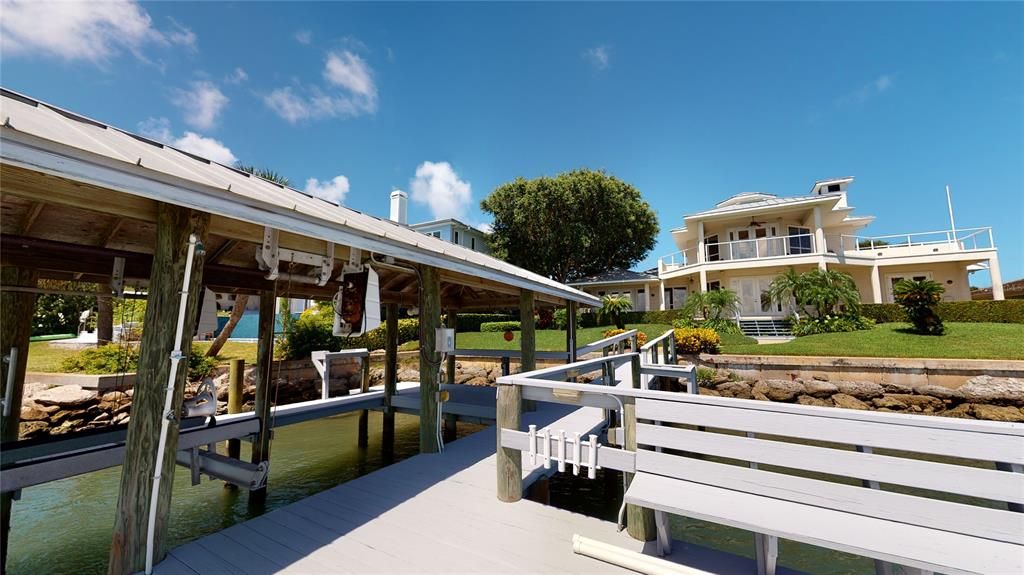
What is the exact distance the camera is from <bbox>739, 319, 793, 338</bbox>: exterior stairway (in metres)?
19.1

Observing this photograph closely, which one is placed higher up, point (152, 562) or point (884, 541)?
point (884, 541)

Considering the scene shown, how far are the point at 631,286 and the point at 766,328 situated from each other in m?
9.72

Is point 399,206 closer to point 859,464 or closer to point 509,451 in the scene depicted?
point 509,451

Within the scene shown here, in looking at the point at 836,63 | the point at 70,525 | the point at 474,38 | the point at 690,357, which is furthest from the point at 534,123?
the point at 70,525

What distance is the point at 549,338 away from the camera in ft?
67.1

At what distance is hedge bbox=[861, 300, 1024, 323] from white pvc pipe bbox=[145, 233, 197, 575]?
81.3ft

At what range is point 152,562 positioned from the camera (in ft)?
8.88

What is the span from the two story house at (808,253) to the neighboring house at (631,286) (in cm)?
198

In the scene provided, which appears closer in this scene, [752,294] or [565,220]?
[752,294]

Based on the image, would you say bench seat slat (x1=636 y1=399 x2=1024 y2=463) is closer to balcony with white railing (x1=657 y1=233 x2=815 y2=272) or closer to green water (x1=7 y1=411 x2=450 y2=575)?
green water (x1=7 y1=411 x2=450 y2=575)

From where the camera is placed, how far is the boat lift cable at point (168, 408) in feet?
8.81

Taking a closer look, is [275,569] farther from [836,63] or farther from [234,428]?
[836,63]

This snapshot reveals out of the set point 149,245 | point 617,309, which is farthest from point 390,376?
point 617,309

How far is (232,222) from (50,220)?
208 cm
